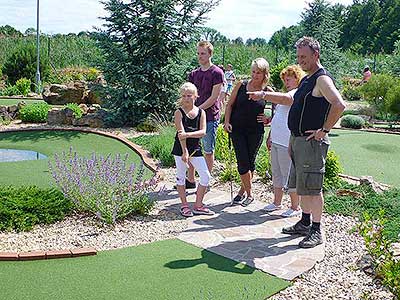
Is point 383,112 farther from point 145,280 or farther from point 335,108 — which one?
point 145,280

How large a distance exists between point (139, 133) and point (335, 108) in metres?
7.01

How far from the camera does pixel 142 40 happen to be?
11.4 meters

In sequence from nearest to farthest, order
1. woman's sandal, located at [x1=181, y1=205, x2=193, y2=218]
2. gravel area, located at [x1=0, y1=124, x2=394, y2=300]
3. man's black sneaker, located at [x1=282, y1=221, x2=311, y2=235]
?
gravel area, located at [x1=0, y1=124, x2=394, y2=300] → man's black sneaker, located at [x1=282, y1=221, x2=311, y2=235] → woman's sandal, located at [x1=181, y1=205, x2=193, y2=218]

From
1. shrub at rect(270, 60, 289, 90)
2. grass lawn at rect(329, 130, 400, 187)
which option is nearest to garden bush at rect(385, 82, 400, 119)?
grass lawn at rect(329, 130, 400, 187)

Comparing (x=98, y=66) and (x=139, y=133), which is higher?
(x=98, y=66)

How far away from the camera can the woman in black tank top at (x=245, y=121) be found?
5.05 metres

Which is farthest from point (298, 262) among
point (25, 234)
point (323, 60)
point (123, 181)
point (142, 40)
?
point (323, 60)

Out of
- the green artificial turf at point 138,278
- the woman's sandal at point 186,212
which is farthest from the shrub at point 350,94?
the green artificial turf at point 138,278

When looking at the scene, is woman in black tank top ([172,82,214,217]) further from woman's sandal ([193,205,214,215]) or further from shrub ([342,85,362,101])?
shrub ([342,85,362,101])

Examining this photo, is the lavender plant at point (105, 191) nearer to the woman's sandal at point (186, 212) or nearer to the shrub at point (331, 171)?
the woman's sandal at point (186, 212)

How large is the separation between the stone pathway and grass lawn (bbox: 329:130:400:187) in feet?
8.73

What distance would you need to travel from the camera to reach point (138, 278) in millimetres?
3566

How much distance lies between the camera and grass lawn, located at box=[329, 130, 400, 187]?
7414 mm

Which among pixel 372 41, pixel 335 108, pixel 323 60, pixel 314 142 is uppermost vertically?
pixel 372 41
